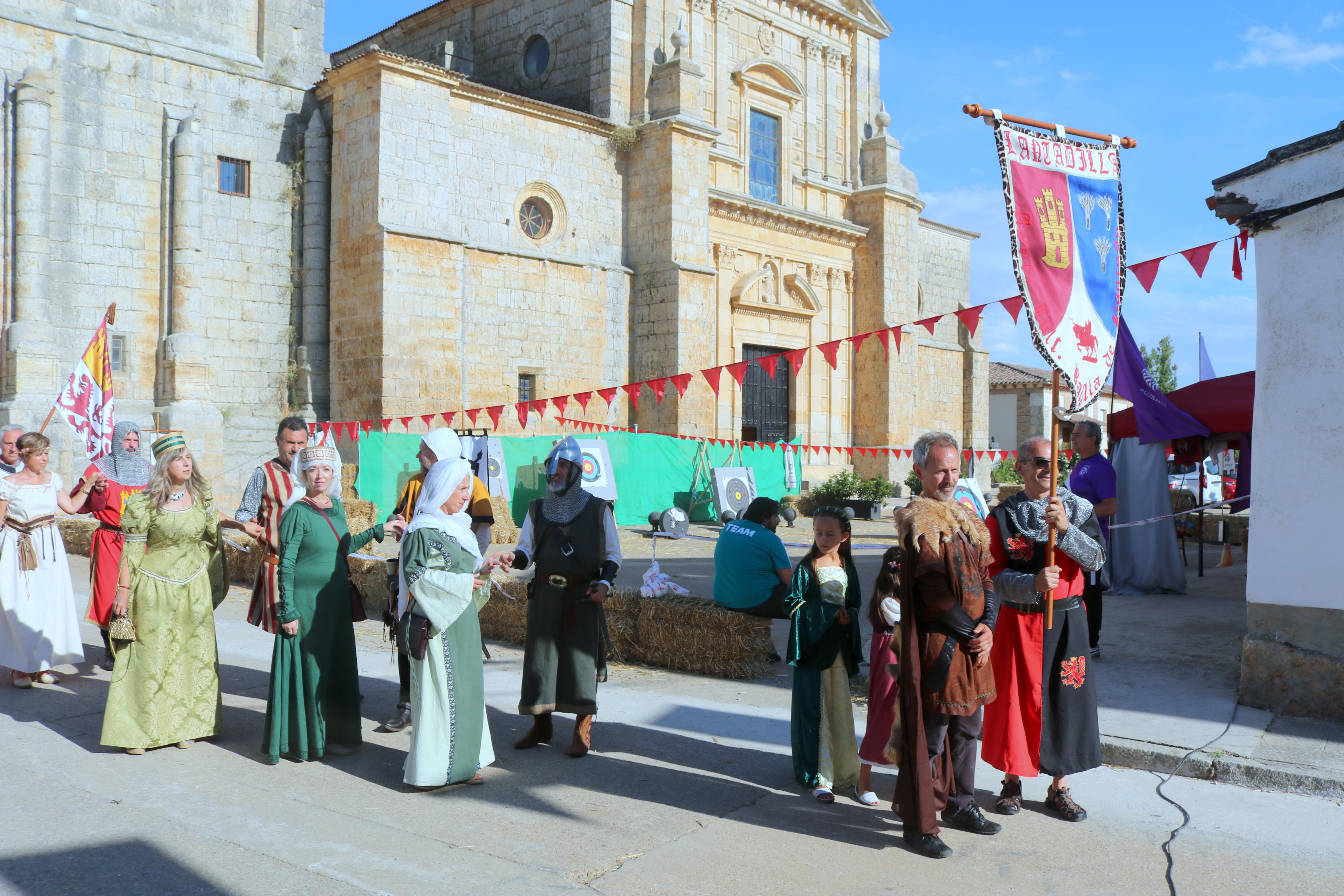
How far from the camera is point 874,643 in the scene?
461 centimetres

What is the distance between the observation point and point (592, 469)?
17.0 m

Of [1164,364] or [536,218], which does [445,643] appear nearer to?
[536,218]

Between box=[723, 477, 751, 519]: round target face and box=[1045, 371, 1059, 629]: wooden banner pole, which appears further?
box=[723, 477, 751, 519]: round target face

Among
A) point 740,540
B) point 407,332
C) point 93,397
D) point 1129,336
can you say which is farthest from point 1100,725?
point 407,332

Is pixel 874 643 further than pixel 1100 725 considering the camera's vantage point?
No

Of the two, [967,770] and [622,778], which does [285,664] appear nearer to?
[622,778]

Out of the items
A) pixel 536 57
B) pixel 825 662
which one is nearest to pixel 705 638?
pixel 825 662

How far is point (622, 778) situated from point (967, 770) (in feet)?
5.70

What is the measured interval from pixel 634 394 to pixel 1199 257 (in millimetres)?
11487

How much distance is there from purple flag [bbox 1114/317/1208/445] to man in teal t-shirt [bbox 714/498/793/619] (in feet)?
19.0

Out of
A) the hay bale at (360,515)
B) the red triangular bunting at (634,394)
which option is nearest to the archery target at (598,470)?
the red triangular bunting at (634,394)

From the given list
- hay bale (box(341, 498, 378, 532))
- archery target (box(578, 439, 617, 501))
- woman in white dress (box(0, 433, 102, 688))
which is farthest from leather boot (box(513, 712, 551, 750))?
archery target (box(578, 439, 617, 501))

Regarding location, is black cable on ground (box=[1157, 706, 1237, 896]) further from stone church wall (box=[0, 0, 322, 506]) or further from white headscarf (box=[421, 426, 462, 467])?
stone church wall (box=[0, 0, 322, 506])

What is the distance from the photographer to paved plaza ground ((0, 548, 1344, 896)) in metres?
3.70
